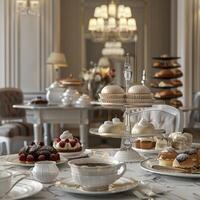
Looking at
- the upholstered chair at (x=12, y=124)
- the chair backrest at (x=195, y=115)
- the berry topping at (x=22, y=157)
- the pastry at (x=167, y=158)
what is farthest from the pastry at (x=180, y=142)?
the chair backrest at (x=195, y=115)

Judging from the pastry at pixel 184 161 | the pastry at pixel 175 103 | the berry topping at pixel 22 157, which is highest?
the pastry at pixel 184 161

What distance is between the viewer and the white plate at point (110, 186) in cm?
132

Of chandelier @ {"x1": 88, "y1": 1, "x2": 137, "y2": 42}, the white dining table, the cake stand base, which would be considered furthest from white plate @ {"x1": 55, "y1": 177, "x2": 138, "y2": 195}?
chandelier @ {"x1": 88, "y1": 1, "x2": 137, "y2": 42}

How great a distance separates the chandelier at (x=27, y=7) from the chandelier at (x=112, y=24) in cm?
108

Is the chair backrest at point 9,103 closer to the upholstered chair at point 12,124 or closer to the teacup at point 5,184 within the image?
the upholstered chair at point 12,124

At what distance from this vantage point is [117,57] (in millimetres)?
8016

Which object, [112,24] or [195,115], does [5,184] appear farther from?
[112,24]

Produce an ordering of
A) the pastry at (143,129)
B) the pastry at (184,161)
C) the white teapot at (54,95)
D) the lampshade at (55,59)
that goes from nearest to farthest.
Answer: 1. the pastry at (184,161)
2. the pastry at (143,129)
3. the white teapot at (54,95)
4. the lampshade at (55,59)

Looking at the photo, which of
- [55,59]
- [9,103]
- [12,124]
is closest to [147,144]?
[12,124]

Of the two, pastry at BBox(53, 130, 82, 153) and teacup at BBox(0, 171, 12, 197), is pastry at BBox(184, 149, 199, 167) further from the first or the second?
teacup at BBox(0, 171, 12, 197)

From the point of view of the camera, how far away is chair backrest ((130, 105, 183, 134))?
272 cm

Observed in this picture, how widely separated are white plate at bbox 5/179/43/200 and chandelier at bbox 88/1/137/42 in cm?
659

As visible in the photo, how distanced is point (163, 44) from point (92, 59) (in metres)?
1.31

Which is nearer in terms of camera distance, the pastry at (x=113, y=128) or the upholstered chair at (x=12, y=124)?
the pastry at (x=113, y=128)
